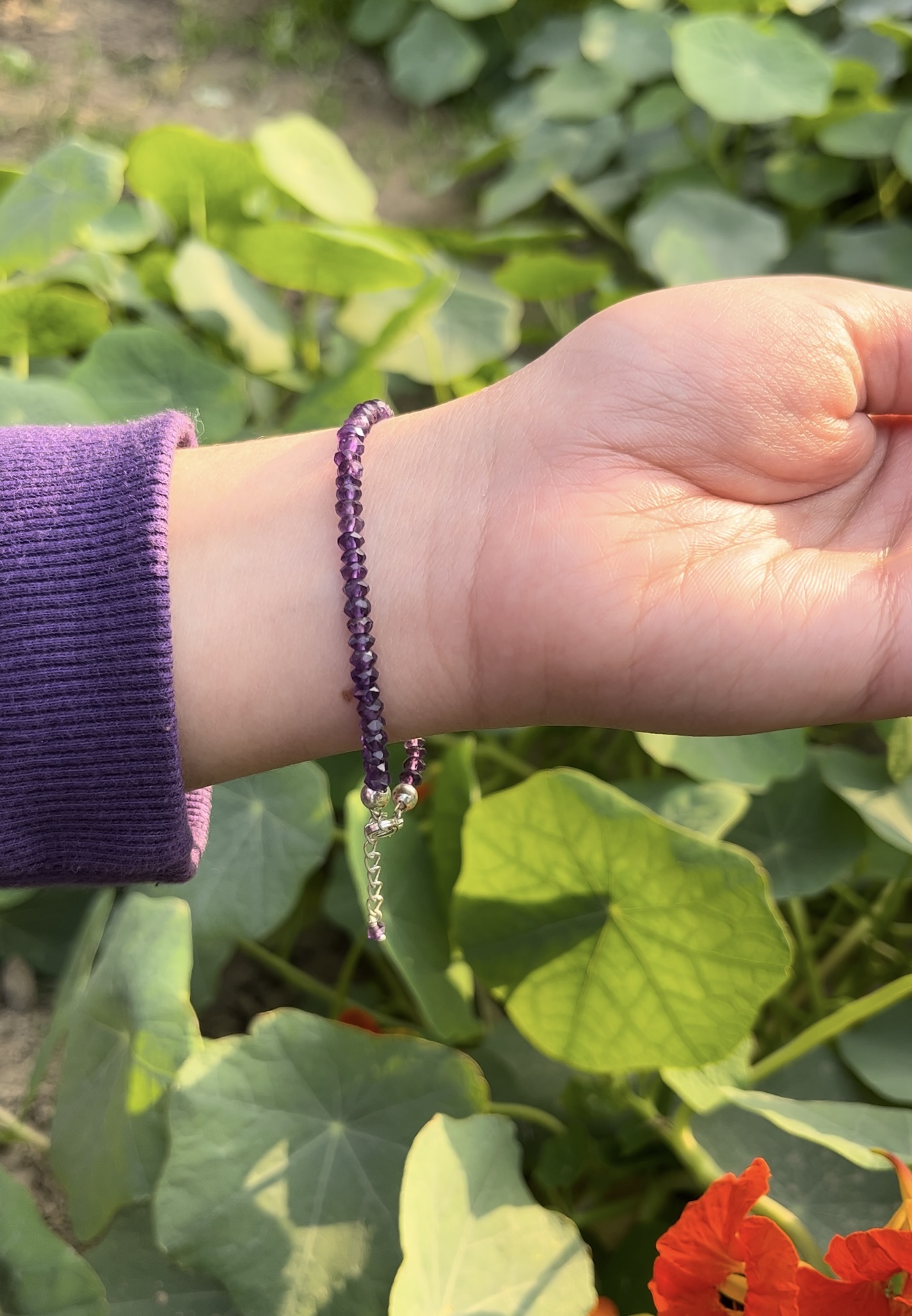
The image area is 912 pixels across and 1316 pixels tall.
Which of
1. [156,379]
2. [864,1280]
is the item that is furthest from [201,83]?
[864,1280]

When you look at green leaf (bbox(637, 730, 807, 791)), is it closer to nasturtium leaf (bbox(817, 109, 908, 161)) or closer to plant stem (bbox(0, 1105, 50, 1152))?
plant stem (bbox(0, 1105, 50, 1152))

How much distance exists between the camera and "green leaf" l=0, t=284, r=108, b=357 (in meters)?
1.19

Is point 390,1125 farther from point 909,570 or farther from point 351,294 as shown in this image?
point 351,294

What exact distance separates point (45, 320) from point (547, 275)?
2.13 feet

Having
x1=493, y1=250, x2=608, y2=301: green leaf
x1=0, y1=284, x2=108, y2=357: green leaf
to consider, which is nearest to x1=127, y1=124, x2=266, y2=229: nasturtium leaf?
x1=0, y1=284, x2=108, y2=357: green leaf

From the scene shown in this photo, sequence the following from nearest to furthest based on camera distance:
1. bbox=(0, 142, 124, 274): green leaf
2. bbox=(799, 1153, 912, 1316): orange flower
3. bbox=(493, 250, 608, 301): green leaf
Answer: bbox=(799, 1153, 912, 1316): orange flower → bbox=(0, 142, 124, 274): green leaf → bbox=(493, 250, 608, 301): green leaf

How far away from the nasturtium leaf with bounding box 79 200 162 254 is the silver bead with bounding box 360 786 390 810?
917mm

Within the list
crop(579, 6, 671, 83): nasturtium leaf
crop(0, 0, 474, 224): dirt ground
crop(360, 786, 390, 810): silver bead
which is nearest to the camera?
crop(360, 786, 390, 810): silver bead

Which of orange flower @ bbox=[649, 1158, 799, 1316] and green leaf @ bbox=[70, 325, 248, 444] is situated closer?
orange flower @ bbox=[649, 1158, 799, 1316]

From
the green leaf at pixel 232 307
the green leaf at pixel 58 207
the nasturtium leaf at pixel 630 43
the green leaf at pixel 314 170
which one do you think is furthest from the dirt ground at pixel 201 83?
the green leaf at pixel 58 207

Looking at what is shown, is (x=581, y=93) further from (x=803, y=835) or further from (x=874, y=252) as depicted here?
(x=803, y=835)

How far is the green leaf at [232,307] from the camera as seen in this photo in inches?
49.9

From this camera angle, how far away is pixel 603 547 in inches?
29.5

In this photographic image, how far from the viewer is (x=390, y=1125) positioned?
84 cm
